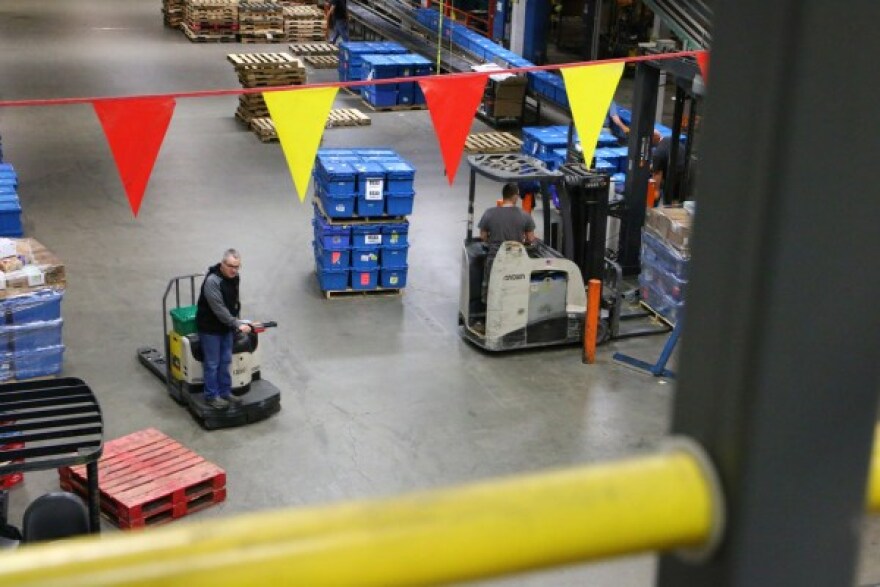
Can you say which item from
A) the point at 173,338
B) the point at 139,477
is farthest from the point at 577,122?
the point at 139,477

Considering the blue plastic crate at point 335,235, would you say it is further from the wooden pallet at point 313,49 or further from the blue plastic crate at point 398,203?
the wooden pallet at point 313,49

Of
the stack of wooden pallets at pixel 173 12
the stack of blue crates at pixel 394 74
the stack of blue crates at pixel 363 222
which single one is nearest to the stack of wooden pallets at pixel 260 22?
the stack of wooden pallets at pixel 173 12

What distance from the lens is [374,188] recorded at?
42.9ft

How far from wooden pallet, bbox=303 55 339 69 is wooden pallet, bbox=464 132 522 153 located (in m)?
8.31

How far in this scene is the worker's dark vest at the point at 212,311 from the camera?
9.98 meters

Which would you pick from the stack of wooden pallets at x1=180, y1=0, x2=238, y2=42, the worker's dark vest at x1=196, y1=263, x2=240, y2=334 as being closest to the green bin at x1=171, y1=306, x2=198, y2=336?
the worker's dark vest at x1=196, y1=263, x2=240, y2=334

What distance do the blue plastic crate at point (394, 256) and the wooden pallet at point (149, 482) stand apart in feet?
14.2

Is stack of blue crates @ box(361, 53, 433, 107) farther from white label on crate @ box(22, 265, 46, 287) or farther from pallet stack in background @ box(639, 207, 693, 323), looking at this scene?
white label on crate @ box(22, 265, 46, 287)

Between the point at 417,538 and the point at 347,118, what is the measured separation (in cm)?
2194

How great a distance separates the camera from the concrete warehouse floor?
9773 mm

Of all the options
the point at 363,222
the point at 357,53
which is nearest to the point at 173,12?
the point at 357,53

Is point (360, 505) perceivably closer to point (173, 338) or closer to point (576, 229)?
point (173, 338)

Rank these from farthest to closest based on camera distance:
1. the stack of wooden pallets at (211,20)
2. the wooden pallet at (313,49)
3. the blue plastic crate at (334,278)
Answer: the stack of wooden pallets at (211,20), the wooden pallet at (313,49), the blue plastic crate at (334,278)

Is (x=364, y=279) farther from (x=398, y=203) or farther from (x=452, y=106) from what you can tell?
(x=452, y=106)
